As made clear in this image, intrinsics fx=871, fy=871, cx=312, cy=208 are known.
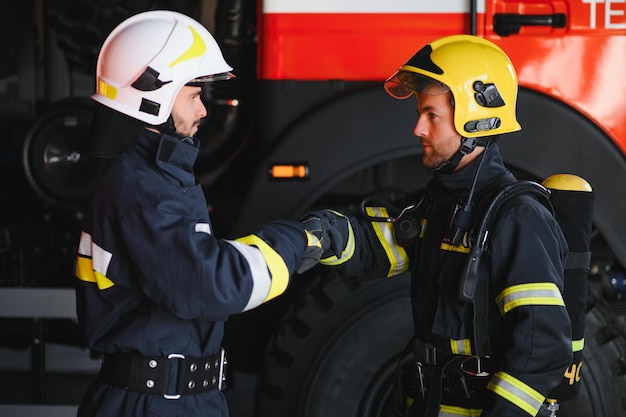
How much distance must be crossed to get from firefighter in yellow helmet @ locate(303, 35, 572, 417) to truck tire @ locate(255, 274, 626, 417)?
508 millimetres

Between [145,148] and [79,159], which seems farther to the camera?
[79,159]

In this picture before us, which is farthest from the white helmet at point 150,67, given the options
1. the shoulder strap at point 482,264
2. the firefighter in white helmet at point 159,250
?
the shoulder strap at point 482,264

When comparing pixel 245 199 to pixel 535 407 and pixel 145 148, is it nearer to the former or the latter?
pixel 145 148

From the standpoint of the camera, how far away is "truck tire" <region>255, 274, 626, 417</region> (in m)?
3.09

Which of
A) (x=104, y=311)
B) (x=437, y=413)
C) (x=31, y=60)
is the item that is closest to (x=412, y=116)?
(x=437, y=413)

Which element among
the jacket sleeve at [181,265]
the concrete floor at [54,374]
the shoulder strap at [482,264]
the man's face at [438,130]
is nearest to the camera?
the jacket sleeve at [181,265]

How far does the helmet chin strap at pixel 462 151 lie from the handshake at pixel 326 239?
1.11 feet

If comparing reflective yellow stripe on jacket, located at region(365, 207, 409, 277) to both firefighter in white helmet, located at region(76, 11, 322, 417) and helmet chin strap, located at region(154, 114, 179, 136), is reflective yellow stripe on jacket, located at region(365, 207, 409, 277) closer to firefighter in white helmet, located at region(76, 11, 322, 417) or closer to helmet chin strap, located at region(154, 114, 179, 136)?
firefighter in white helmet, located at region(76, 11, 322, 417)

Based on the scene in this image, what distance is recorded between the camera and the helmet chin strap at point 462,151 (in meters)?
2.38

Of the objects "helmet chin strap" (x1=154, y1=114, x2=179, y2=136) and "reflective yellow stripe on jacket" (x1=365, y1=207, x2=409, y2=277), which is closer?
"helmet chin strap" (x1=154, y1=114, x2=179, y2=136)

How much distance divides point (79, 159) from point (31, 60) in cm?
64

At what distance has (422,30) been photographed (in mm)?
3035

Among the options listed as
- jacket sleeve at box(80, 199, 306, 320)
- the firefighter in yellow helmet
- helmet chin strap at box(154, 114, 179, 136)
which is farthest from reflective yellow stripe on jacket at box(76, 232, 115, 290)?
the firefighter in yellow helmet

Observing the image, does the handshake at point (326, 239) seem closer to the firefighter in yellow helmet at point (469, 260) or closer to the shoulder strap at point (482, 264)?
the firefighter in yellow helmet at point (469, 260)
